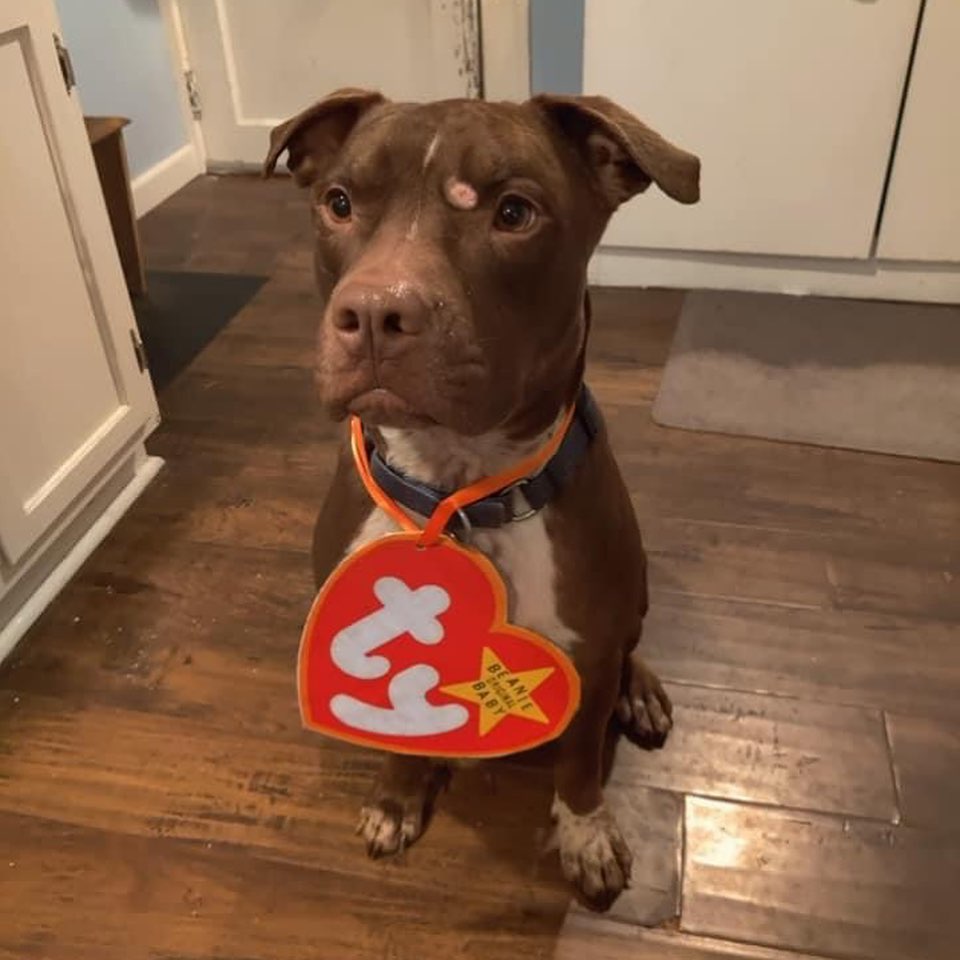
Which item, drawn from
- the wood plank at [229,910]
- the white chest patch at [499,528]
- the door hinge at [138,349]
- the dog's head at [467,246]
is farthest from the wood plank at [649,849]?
the door hinge at [138,349]

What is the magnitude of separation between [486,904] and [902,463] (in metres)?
1.44

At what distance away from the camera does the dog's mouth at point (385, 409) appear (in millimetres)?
1063

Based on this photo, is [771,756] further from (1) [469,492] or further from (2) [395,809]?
(1) [469,492]

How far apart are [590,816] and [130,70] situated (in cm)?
334

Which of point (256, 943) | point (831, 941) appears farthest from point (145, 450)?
point (831, 941)

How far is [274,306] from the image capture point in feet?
10.5

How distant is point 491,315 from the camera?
1091mm

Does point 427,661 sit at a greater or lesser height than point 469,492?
lesser

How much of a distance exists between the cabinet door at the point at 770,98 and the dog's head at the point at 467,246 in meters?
1.76

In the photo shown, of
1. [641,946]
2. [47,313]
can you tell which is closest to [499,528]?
[641,946]

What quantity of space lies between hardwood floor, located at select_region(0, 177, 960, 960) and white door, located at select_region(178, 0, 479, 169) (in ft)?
6.55

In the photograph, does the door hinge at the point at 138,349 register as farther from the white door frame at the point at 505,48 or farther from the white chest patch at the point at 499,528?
the white door frame at the point at 505,48

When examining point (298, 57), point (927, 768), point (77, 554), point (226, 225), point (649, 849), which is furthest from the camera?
point (298, 57)

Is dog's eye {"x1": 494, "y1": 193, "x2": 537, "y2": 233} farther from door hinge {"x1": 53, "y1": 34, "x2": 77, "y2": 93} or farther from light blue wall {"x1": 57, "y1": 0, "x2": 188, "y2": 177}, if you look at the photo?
light blue wall {"x1": 57, "y1": 0, "x2": 188, "y2": 177}
